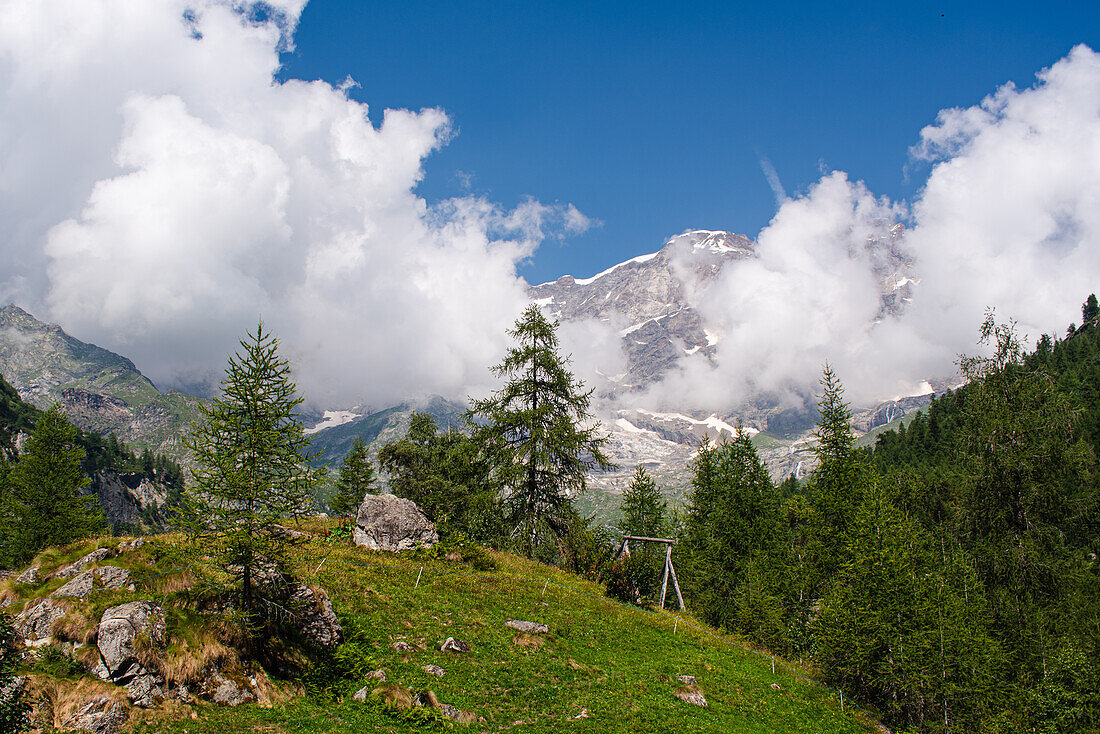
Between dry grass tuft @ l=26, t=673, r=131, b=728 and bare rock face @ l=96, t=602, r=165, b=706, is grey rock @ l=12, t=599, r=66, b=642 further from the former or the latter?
dry grass tuft @ l=26, t=673, r=131, b=728

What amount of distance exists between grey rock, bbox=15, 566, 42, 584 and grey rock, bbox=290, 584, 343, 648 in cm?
727

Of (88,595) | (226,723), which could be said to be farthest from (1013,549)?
(88,595)

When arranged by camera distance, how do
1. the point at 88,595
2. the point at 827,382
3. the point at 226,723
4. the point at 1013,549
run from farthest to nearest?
the point at 827,382 → the point at 1013,549 → the point at 88,595 → the point at 226,723

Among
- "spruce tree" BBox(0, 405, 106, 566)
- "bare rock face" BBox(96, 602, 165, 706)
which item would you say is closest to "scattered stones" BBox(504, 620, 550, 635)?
"bare rock face" BBox(96, 602, 165, 706)

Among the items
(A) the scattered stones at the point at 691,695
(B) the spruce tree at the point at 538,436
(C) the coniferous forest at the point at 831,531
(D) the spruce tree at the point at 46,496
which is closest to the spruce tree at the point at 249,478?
(C) the coniferous forest at the point at 831,531

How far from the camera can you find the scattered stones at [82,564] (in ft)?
53.9

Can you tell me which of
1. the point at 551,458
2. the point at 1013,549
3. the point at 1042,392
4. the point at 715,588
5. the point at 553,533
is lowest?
the point at 715,588

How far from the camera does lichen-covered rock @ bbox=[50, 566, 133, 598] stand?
1547 cm

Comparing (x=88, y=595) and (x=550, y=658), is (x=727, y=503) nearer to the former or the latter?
(x=550, y=658)

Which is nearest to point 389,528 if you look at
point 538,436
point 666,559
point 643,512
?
point 538,436

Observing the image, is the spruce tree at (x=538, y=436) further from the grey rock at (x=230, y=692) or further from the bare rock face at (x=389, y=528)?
the grey rock at (x=230, y=692)

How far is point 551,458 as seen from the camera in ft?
118

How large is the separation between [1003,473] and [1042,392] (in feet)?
16.7

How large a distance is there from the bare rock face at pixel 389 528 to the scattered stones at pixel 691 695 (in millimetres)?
15323
